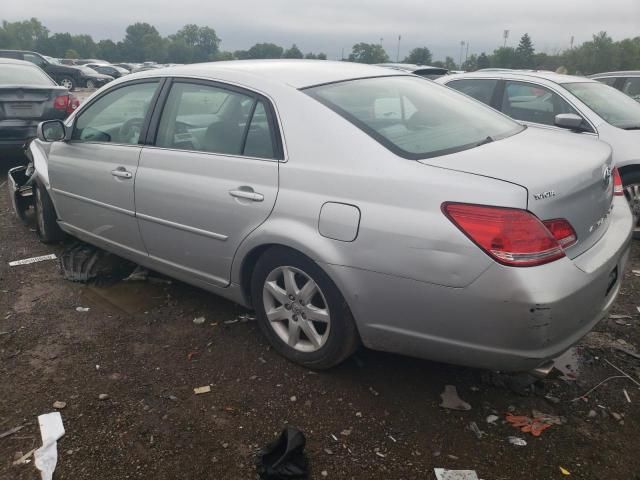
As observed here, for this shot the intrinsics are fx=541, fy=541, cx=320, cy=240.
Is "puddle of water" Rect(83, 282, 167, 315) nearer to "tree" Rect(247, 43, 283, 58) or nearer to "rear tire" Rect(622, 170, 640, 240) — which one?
"rear tire" Rect(622, 170, 640, 240)

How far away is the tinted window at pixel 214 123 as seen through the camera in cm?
305

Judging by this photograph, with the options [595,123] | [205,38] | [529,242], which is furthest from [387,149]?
[205,38]

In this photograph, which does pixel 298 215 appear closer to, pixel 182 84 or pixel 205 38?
pixel 182 84

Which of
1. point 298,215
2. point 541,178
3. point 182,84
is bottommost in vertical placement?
point 298,215

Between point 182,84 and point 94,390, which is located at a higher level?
point 182,84

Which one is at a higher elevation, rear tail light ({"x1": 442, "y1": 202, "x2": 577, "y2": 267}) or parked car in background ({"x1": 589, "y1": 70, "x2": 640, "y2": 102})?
parked car in background ({"x1": 589, "y1": 70, "x2": 640, "y2": 102})

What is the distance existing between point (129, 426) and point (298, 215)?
134 cm

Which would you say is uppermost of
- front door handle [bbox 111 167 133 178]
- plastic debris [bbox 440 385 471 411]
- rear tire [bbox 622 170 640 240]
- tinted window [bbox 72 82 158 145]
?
tinted window [bbox 72 82 158 145]

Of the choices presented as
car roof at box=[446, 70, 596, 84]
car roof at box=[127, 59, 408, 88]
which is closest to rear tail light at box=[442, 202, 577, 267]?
car roof at box=[127, 59, 408, 88]

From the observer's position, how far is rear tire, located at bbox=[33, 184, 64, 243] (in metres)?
4.81

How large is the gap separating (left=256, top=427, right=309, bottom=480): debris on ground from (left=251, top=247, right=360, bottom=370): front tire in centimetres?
54

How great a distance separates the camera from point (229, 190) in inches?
120

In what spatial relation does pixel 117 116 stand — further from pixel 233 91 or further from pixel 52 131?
pixel 233 91

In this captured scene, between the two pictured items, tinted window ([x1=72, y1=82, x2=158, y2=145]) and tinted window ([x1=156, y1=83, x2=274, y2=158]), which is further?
tinted window ([x1=72, y1=82, x2=158, y2=145])
